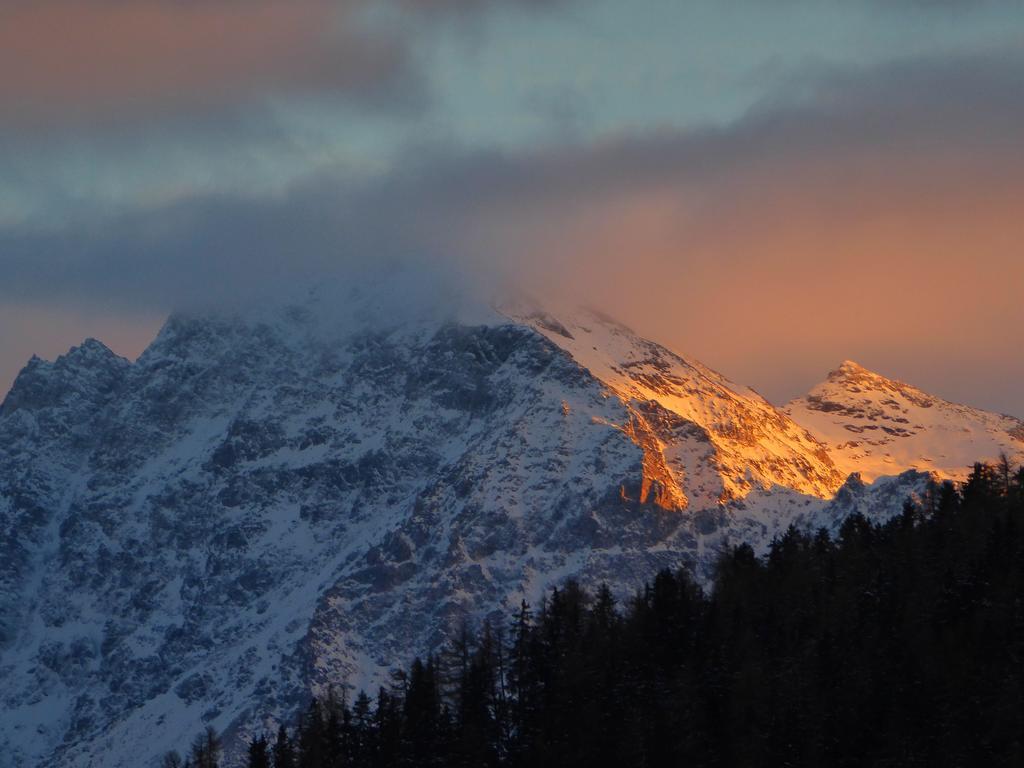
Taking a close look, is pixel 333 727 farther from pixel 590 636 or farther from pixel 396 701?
pixel 590 636

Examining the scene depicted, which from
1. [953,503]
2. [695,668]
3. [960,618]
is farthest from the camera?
[953,503]

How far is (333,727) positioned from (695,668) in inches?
1025

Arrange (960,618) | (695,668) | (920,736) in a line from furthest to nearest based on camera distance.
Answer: (695,668) → (960,618) → (920,736)

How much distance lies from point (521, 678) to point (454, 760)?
12.7 meters

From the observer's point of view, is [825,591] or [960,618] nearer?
[960,618]

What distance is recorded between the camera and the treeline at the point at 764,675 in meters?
152

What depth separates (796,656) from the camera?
166 metres

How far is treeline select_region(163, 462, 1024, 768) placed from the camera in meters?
152

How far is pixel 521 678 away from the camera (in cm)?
17888

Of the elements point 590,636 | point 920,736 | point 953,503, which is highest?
point 953,503

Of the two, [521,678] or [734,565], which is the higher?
Result: [734,565]

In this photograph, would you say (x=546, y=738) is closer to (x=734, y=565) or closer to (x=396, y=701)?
(x=396, y=701)

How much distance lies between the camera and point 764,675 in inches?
6481

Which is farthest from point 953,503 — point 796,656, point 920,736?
point 920,736
